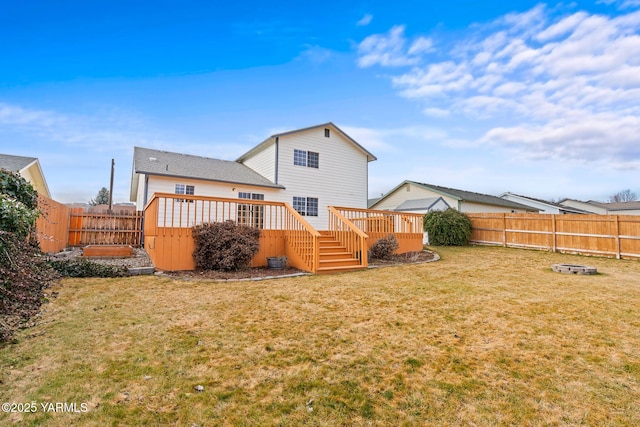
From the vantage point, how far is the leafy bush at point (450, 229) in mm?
15203

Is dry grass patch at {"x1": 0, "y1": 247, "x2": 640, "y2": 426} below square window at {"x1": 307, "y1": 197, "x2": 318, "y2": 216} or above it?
below

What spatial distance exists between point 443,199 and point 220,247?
669 inches

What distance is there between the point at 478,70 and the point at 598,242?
27.0 ft

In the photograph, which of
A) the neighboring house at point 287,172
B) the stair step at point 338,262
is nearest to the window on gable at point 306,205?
the neighboring house at point 287,172

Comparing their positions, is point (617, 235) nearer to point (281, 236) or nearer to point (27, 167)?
point (281, 236)

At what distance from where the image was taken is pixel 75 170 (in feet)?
63.4

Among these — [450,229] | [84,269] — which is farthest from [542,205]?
[84,269]

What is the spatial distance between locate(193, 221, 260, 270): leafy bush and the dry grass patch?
6.75ft

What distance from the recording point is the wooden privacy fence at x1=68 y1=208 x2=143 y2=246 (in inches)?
475

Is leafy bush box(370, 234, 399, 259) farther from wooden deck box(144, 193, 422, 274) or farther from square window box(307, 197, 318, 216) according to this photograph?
square window box(307, 197, 318, 216)

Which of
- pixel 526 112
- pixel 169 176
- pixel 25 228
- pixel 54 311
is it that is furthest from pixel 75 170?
pixel 526 112

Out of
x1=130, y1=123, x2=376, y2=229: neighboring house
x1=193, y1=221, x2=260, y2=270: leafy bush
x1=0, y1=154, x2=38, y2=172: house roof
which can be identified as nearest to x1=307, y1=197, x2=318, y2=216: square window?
x1=130, y1=123, x2=376, y2=229: neighboring house

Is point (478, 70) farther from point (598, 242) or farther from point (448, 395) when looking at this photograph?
point (448, 395)

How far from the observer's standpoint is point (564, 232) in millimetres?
12508
